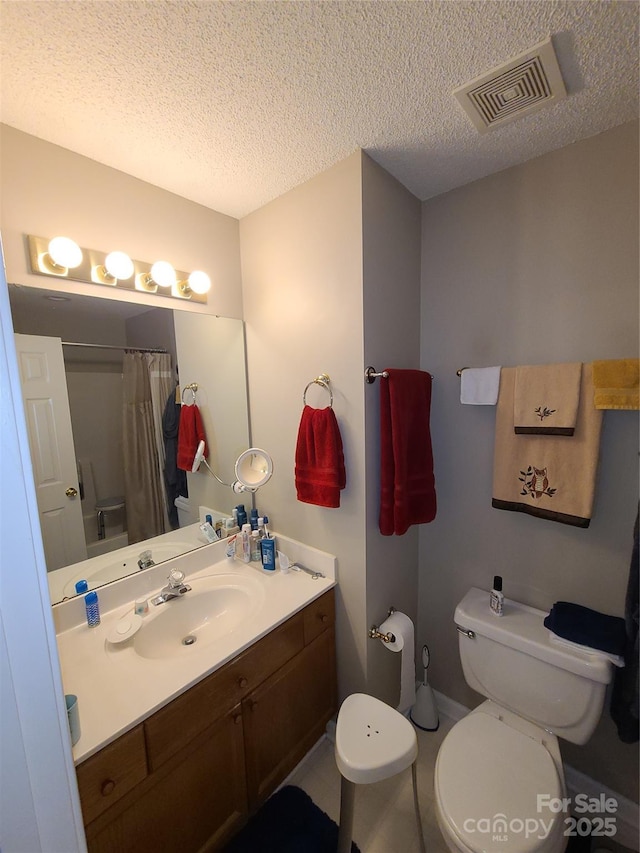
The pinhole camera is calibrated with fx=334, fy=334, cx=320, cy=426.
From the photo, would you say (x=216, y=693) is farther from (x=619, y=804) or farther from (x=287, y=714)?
(x=619, y=804)

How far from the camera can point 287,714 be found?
1.33m

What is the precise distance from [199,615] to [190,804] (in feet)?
1.76

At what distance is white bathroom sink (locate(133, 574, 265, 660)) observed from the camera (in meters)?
1.25

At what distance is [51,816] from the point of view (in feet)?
1.77

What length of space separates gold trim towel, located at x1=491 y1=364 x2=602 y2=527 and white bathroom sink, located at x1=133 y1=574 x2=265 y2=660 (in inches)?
43.6

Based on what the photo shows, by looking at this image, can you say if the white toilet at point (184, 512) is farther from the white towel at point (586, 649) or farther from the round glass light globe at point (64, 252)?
the white towel at point (586, 649)

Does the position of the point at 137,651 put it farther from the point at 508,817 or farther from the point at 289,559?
the point at 508,817

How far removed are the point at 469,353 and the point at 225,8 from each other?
4.30ft

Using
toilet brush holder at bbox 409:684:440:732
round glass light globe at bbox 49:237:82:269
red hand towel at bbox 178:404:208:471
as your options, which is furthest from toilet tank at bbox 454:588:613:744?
round glass light globe at bbox 49:237:82:269

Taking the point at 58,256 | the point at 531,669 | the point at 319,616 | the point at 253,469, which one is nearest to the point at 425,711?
the point at 531,669

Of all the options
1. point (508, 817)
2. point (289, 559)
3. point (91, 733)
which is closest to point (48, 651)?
point (91, 733)

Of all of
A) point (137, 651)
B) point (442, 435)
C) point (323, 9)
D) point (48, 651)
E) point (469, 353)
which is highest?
point (323, 9)

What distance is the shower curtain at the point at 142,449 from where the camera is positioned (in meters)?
1.39

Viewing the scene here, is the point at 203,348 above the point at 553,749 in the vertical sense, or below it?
above
